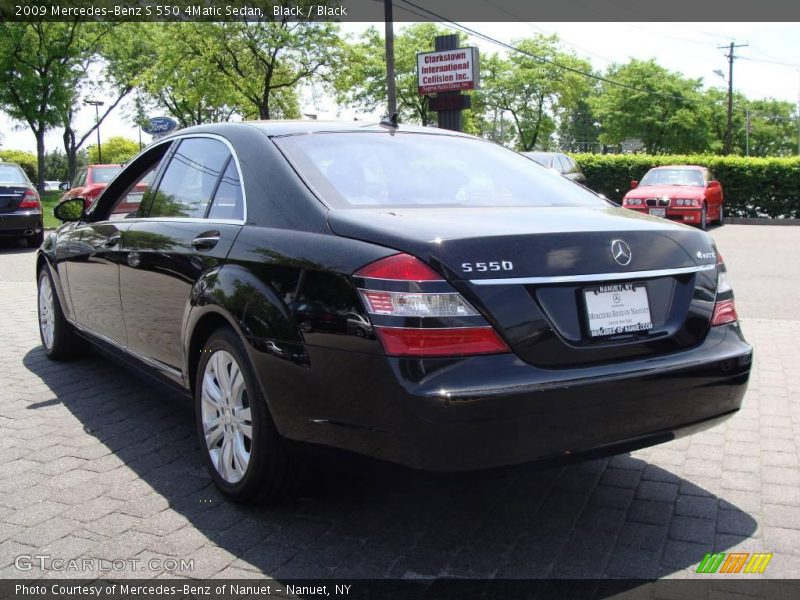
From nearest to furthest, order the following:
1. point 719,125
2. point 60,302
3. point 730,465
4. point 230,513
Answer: point 230,513
point 730,465
point 60,302
point 719,125

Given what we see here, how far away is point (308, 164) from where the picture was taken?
334cm

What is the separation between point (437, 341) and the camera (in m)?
2.54

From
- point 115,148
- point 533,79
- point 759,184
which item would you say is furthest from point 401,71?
point 115,148

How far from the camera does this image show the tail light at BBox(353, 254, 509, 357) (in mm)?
2541

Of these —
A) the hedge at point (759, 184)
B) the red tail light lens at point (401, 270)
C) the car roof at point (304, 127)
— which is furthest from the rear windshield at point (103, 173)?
the red tail light lens at point (401, 270)

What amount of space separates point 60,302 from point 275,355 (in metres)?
3.29

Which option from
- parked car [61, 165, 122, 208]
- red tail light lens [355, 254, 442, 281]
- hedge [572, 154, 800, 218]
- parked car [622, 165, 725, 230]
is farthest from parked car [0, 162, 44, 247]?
hedge [572, 154, 800, 218]

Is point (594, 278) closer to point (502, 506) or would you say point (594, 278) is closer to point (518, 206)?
point (518, 206)

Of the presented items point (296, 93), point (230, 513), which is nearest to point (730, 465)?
point (230, 513)

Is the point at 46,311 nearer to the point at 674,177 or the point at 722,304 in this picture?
the point at 722,304

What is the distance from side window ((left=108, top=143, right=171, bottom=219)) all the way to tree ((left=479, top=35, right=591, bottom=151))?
49.4 m

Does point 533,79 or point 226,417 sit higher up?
point 533,79

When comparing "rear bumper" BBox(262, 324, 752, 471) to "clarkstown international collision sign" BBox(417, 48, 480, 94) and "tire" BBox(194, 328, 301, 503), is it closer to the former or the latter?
"tire" BBox(194, 328, 301, 503)

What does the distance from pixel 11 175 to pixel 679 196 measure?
14.1 m
